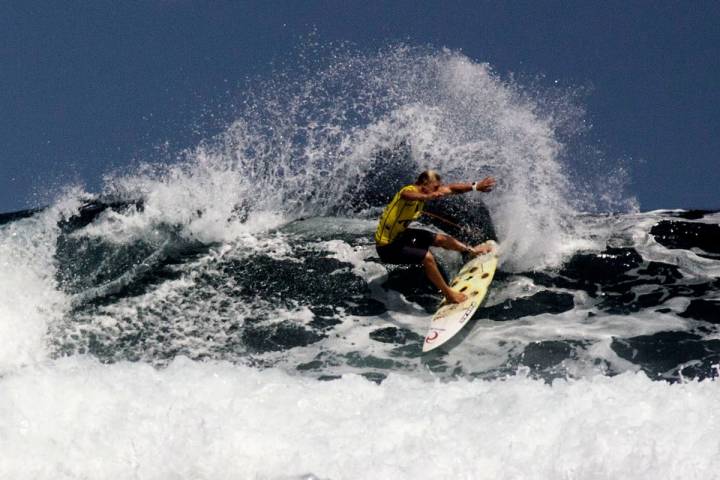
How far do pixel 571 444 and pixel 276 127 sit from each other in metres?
8.42

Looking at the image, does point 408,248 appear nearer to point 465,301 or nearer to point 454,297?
point 454,297

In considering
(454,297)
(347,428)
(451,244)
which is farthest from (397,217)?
(347,428)

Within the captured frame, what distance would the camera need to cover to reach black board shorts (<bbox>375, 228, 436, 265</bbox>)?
25.5ft

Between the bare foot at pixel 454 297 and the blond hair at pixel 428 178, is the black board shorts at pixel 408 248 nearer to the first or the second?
the bare foot at pixel 454 297

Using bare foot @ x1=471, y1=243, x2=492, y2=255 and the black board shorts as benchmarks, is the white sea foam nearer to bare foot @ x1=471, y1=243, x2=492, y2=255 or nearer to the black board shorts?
the black board shorts

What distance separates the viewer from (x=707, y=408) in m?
4.37

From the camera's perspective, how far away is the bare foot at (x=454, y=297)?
747 centimetres

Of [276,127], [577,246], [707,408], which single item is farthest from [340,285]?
[707,408]

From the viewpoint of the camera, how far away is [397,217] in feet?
25.7

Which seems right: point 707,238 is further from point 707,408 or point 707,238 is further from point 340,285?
point 707,408

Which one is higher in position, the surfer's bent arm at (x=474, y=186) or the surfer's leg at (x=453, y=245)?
the surfer's bent arm at (x=474, y=186)

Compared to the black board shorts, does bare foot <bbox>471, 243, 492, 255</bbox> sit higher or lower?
lower

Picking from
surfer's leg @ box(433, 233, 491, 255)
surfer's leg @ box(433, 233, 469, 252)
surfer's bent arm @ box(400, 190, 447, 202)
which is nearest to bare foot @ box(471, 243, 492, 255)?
surfer's leg @ box(433, 233, 491, 255)

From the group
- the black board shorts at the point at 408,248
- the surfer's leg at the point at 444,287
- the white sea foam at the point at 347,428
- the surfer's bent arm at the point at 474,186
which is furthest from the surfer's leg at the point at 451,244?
the white sea foam at the point at 347,428
